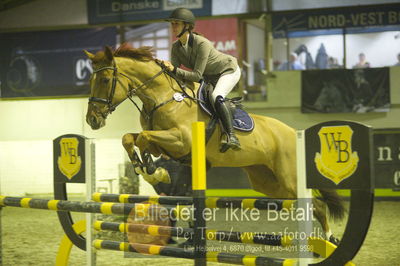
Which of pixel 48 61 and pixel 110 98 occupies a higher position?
pixel 48 61

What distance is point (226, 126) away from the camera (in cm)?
355

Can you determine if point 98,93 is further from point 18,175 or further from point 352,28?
point 352,28

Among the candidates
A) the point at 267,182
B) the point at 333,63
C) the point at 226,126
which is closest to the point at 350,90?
the point at 333,63

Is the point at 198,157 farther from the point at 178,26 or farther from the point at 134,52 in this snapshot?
the point at 134,52

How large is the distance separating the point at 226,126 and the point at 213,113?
7.4 inches

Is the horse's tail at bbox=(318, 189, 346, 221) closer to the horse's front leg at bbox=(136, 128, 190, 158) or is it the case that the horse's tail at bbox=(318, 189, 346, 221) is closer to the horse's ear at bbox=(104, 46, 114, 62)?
the horse's front leg at bbox=(136, 128, 190, 158)

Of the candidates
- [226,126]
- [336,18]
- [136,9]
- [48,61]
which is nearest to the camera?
[226,126]

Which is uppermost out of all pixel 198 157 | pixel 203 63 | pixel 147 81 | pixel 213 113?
pixel 203 63

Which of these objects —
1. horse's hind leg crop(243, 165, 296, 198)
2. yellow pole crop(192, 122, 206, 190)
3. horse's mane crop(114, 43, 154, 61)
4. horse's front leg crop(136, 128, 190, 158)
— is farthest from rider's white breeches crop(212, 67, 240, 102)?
yellow pole crop(192, 122, 206, 190)

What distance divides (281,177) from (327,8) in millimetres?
6195

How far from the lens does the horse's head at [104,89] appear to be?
3.43 metres

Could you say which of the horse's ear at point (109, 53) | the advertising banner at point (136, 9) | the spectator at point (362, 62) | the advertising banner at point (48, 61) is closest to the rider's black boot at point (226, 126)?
the horse's ear at point (109, 53)

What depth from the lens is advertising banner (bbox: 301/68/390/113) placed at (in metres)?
8.83

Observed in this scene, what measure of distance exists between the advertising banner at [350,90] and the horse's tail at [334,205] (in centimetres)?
529
